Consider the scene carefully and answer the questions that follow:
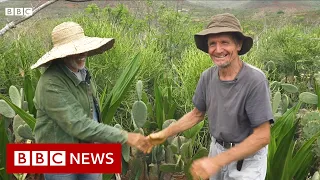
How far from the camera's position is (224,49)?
1.98 metres

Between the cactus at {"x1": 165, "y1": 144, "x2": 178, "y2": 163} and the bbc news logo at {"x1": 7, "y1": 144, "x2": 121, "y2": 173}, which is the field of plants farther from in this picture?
the bbc news logo at {"x1": 7, "y1": 144, "x2": 121, "y2": 173}

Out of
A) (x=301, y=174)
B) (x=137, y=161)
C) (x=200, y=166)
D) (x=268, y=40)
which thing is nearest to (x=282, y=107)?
(x=301, y=174)

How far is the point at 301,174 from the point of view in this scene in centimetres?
297

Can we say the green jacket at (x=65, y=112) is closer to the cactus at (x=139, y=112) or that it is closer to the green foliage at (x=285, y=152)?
the cactus at (x=139, y=112)

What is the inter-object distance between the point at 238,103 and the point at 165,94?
6.72 feet

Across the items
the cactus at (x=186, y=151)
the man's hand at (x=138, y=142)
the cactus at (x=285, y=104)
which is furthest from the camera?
the cactus at (x=285, y=104)

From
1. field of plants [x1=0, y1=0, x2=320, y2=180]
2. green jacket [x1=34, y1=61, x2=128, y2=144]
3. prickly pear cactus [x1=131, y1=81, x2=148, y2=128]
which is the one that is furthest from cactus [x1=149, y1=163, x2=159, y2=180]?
green jacket [x1=34, y1=61, x2=128, y2=144]

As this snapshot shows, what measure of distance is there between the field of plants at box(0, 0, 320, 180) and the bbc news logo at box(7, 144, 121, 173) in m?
0.38

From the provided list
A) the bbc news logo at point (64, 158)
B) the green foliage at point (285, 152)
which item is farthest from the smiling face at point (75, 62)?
the green foliage at point (285, 152)

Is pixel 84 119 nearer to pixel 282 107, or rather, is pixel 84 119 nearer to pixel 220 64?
pixel 220 64

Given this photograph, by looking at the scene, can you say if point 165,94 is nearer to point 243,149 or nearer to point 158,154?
point 158,154

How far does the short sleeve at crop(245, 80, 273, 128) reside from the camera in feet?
6.07

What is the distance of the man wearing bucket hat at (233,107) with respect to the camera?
6.11 feet

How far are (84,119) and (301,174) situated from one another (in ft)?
5.74
